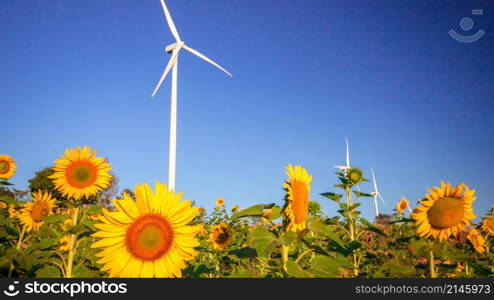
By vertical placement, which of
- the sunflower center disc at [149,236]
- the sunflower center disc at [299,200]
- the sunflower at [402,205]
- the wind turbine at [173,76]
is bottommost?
the sunflower center disc at [149,236]

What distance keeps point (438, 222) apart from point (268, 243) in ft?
11.7

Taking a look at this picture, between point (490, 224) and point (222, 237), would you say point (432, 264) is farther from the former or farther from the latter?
point (490, 224)

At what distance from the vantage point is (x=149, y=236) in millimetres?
3025

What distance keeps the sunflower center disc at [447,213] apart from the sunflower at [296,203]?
9.25 feet

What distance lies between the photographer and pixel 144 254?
121 inches

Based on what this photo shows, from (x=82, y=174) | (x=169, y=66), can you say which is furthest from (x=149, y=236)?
(x=169, y=66)

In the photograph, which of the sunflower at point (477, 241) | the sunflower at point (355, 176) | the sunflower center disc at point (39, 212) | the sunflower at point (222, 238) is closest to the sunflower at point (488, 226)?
the sunflower at point (477, 241)

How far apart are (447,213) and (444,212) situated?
41mm

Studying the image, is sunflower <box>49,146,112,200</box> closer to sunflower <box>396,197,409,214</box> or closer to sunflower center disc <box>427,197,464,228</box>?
sunflower center disc <box>427,197,464,228</box>

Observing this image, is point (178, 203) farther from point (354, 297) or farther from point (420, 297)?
point (420, 297)

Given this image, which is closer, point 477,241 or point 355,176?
point 355,176

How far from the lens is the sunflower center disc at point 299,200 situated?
344cm

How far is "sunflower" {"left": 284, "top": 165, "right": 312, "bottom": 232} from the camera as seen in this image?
135 inches

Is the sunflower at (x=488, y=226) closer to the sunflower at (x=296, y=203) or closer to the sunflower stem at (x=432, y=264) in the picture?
the sunflower stem at (x=432, y=264)
